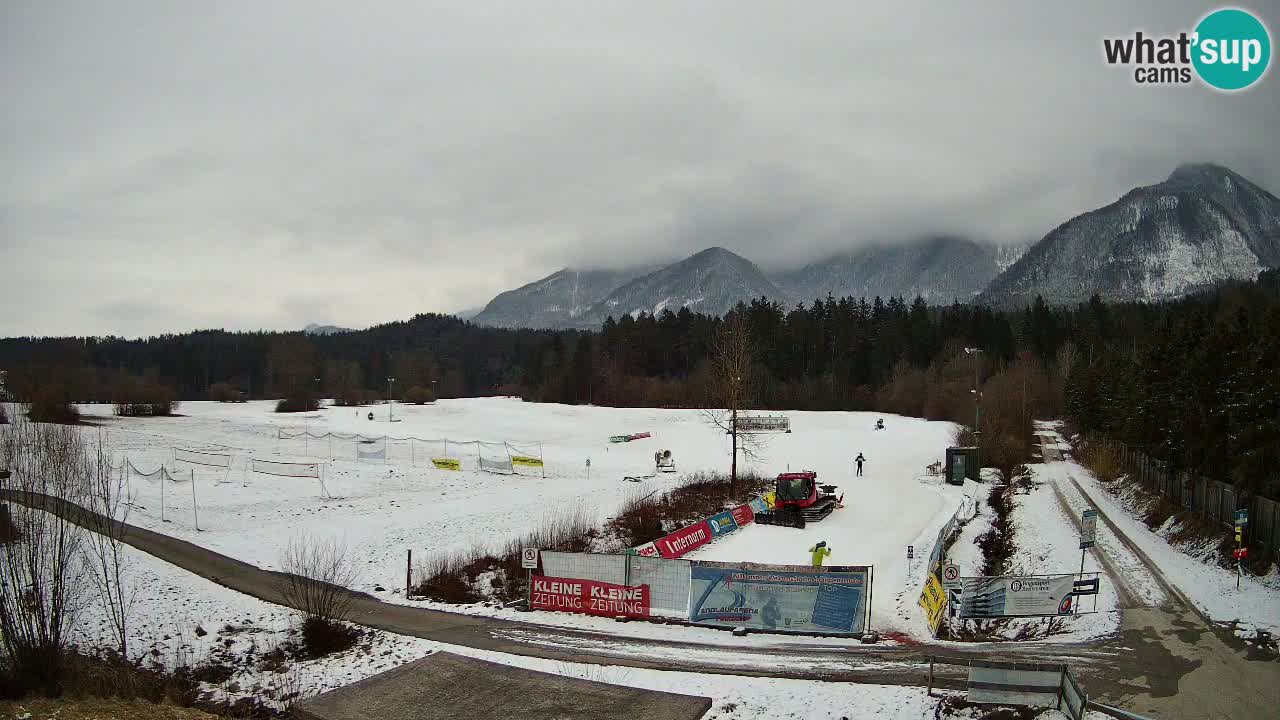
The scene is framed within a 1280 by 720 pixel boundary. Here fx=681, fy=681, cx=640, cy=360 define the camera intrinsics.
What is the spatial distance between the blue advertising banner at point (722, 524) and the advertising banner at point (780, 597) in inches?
484

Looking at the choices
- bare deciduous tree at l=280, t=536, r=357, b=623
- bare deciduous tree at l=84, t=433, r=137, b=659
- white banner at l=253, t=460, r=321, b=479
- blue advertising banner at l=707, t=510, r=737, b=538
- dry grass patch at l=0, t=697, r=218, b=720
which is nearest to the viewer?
dry grass patch at l=0, t=697, r=218, b=720

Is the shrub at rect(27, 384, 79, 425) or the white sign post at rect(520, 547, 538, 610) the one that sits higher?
the shrub at rect(27, 384, 79, 425)

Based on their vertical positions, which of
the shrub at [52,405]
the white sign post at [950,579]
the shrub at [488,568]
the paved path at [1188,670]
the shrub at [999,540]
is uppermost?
the shrub at [52,405]

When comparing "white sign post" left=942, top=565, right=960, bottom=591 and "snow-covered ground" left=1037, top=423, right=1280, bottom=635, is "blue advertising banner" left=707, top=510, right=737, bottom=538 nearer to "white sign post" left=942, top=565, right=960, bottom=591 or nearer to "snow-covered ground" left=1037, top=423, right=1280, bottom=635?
"white sign post" left=942, top=565, right=960, bottom=591

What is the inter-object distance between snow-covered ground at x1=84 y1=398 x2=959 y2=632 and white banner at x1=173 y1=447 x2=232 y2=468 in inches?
37.2

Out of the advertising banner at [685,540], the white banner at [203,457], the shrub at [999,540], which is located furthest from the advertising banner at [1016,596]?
the white banner at [203,457]

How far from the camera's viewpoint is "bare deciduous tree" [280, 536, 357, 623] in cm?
1689

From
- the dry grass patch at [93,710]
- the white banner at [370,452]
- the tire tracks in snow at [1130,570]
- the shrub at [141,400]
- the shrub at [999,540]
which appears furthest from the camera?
the shrub at [141,400]

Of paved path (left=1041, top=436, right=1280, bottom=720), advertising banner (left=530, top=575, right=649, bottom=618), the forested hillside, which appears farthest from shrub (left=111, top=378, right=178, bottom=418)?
paved path (left=1041, top=436, right=1280, bottom=720)

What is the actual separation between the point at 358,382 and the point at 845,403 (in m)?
112

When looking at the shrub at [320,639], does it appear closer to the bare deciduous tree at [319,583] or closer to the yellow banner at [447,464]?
Result: the bare deciduous tree at [319,583]

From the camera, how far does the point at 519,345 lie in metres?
194

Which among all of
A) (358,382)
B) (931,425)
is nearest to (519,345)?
(358,382)

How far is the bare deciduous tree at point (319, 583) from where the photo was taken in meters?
16.9
